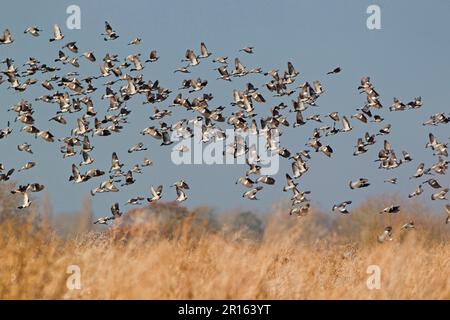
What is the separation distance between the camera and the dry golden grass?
14.9m

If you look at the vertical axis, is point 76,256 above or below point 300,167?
below

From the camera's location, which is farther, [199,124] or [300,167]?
[199,124]

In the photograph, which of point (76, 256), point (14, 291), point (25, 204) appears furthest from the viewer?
point (25, 204)

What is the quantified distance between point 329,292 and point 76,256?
4.97 meters

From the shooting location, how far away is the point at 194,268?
52.0ft

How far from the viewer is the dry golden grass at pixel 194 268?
1489cm

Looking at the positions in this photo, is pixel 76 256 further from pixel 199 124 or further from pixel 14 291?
pixel 199 124

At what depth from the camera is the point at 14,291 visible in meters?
15.4
